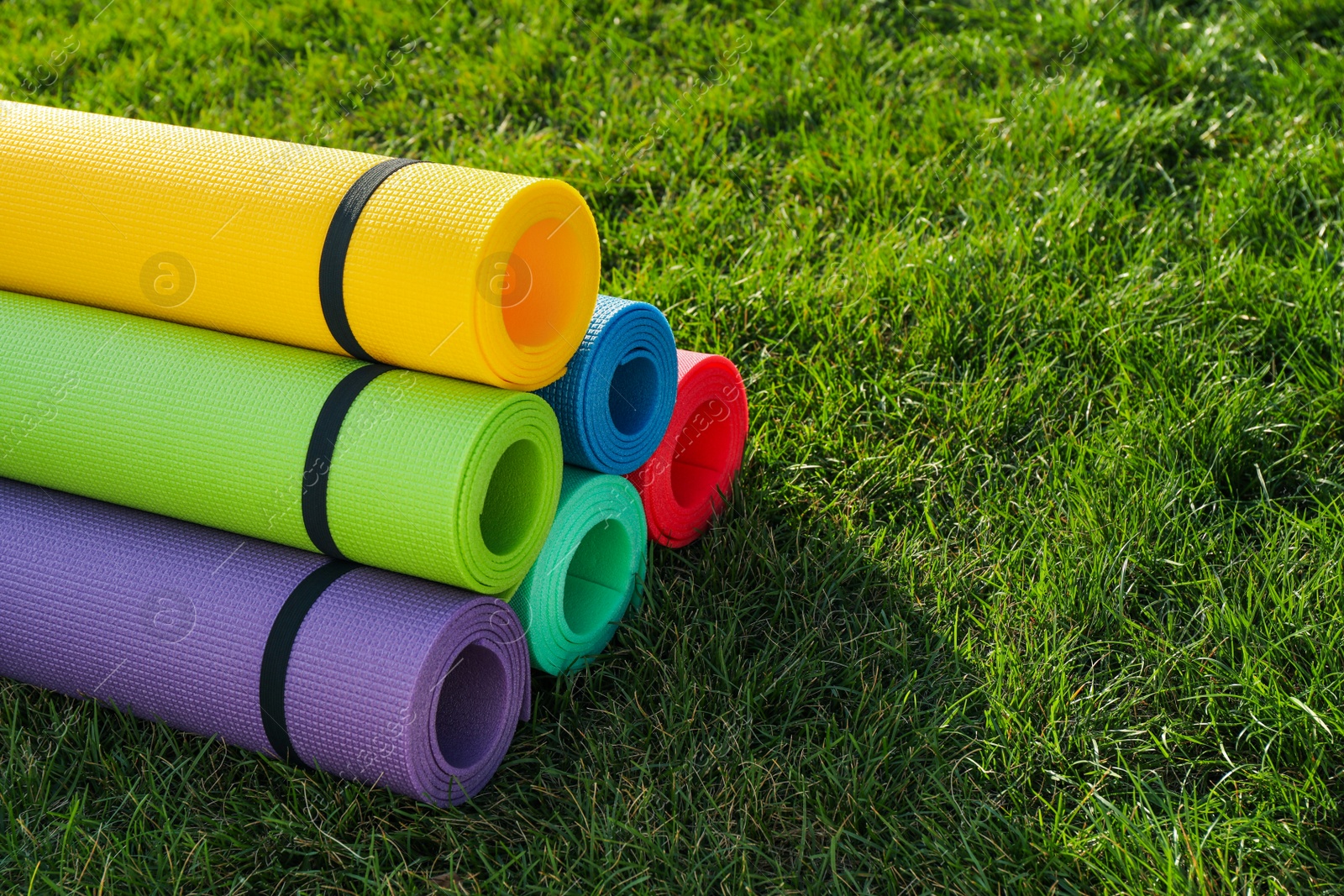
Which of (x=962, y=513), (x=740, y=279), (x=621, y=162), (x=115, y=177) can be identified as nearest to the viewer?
(x=115, y=177)

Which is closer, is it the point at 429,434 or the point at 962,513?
the point at 429,434

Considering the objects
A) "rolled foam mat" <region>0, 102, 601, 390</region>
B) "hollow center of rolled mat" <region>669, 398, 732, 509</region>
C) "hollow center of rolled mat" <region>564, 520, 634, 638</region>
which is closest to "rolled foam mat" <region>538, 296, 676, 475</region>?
"rolled foam mat" <region>0, 102, 601, 390</region>

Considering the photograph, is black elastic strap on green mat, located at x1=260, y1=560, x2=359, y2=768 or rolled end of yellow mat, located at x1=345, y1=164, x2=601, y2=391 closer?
rolled end of yellow mat, located at x1=345, y1=164, x2=601, y2=391

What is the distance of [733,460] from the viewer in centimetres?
329

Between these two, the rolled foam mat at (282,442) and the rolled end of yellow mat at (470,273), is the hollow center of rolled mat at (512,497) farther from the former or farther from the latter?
the rolled end of yellow mat at (470,273)

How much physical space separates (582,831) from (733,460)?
1235 mm

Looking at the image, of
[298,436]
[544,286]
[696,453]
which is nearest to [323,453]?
[298,436]

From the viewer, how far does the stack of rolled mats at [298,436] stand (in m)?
2.34

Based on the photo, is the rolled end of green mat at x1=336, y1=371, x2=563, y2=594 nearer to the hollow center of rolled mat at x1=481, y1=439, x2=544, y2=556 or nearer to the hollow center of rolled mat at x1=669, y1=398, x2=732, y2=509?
the hollow center of rolled mat at x1=481, y1=439, x2=544, y2=556

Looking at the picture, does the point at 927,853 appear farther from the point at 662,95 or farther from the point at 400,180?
the point at 662,95

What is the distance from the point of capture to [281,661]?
2.40 m

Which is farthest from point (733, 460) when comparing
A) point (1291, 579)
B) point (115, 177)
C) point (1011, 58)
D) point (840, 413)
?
point (1011, 58)

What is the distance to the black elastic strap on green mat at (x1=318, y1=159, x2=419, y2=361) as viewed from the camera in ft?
7.76

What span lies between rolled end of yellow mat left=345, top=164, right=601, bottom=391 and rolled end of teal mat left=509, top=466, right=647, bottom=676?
0.36 m
